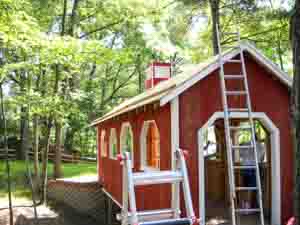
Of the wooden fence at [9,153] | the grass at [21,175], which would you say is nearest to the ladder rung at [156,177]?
the grass at [21,175]

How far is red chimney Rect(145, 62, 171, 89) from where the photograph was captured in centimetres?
1209

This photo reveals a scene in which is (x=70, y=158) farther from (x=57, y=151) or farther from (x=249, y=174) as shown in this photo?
(x=249, y=174)

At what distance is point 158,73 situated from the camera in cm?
1215

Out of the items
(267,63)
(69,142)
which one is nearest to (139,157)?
(267,63)

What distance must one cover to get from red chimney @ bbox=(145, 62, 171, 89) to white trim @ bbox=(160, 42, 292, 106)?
5790 millimetres

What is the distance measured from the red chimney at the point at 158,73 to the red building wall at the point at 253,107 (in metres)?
5.65

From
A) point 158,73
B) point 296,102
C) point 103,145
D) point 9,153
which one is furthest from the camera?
point 9,153

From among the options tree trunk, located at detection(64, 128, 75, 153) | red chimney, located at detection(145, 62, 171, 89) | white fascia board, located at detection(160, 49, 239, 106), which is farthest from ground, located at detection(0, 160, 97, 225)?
white fascia board, located at detection(160, 49, 239, 106)

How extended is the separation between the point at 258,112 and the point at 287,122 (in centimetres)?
62

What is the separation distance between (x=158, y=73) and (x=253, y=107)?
19.3ft

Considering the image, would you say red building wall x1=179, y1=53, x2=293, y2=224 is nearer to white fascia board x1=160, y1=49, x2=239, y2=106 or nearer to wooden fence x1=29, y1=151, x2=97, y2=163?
white fascia board x1=160, y1=49, x2=239, y2=106

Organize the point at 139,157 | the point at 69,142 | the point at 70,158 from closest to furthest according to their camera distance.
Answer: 1. the point at 139,157
2. the point at 70,158
3. the point at 69,142

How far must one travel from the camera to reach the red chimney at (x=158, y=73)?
39.7 feet

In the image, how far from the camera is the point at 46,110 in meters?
9.77
